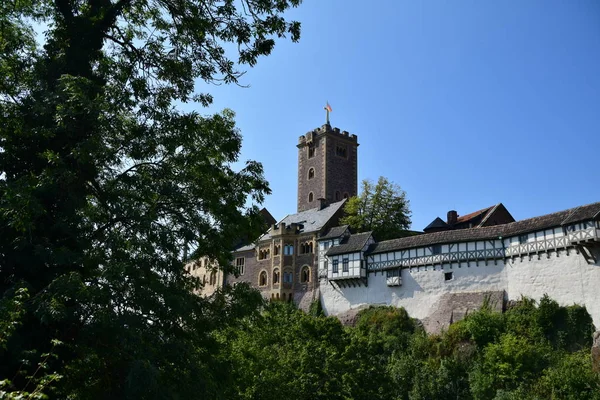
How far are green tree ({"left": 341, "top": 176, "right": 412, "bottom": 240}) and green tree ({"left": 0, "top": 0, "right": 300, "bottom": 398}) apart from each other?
38834 millimetres

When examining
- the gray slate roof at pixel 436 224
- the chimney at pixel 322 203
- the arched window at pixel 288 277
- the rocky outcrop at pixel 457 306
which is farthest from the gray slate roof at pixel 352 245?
the chimney at pixel 322 203

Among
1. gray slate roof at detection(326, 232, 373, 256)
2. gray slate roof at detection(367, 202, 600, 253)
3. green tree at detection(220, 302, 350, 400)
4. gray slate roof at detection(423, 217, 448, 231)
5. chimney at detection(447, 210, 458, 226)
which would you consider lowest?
green tree at detection(220, 302, 350, 400)

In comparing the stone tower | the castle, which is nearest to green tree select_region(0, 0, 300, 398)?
the castle

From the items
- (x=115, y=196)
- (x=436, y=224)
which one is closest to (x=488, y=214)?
(x=436, y=224)

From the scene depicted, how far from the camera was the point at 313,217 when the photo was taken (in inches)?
2159

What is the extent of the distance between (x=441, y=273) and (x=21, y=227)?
1291 inches

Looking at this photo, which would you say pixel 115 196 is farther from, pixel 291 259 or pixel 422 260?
pixel 291 259

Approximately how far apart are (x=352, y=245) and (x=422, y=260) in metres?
7.07

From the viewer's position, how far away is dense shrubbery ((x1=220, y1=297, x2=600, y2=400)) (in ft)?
75.4

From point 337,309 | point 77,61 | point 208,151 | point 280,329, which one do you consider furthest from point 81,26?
point 337,309

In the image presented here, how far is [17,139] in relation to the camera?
10.9m

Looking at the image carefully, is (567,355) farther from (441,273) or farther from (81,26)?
(81,26)

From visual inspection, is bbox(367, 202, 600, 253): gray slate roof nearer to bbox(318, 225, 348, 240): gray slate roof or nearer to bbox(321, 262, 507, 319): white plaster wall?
bbox(321, 262, 507, 319): white plaster wall

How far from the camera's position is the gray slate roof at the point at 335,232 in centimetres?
4816
